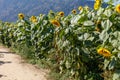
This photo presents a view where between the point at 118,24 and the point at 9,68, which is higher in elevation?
the point at 118,24

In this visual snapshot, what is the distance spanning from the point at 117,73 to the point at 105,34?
2.27 feet

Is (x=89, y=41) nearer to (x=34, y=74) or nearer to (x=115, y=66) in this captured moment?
(x=115, y=66)

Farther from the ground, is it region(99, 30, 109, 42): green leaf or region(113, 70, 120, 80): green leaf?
region(99, 30, 109, 42): green leaf

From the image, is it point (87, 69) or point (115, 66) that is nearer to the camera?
point (115, 66)

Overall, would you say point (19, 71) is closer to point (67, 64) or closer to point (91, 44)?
point (67, 64)

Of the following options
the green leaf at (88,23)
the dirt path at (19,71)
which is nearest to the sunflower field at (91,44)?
the green leaf at (88,23)

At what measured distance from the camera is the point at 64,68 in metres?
7.89

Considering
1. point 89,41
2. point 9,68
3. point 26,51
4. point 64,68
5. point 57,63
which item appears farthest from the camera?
point 26,51

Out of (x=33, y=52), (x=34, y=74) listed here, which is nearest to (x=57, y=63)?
(x=34, y=74)

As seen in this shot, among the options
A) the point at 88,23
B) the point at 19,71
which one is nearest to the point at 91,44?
the point at 88,23

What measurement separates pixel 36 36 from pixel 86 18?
342cm

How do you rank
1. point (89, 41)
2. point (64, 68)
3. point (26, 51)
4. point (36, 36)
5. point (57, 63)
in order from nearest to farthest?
point (89, 41), point (64, 68), point (57, 63), point (36, 36), point (26, 51)

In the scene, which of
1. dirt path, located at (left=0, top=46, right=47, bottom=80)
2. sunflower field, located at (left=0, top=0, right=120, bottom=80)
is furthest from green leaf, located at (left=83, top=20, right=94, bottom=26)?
dirt path, located at (left=0, top=46, right=47, bottom=80)

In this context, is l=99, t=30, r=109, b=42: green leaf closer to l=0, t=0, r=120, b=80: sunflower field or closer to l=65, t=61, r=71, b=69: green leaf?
l=0, t=0, r=120, b=80: sunflower field
